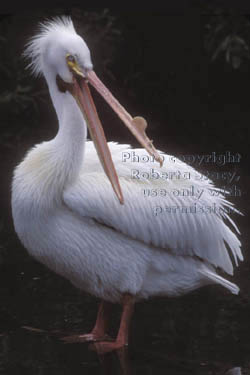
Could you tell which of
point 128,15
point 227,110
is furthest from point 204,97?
point 128,15

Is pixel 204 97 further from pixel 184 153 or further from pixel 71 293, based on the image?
pixel 71 293

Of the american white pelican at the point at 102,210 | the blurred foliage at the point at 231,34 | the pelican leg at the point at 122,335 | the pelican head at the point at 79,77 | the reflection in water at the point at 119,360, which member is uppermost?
the blurred foliage at the point at 231,34

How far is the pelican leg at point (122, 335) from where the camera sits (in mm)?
4027

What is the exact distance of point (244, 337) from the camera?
4.05 m

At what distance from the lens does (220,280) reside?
420 centimetres

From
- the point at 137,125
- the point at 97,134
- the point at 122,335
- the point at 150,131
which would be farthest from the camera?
the point at 150,131

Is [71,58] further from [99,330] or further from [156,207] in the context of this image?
[99,330]

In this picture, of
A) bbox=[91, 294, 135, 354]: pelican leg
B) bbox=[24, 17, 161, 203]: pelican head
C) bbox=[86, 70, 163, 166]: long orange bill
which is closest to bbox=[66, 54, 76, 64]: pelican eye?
bbox=[24, 17, 161, 203]: pelican head

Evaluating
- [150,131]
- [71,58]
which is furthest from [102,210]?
[150,131]

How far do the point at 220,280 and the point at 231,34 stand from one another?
460 cm

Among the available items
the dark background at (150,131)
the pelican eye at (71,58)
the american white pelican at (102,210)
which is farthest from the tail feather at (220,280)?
the pelican eye at (71,58)

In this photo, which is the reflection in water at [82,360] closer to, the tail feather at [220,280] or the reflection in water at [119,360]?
the reflection in water at [119,360]

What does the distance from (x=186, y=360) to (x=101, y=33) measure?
16.6 feet

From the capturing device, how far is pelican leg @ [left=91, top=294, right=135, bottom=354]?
403 cm
